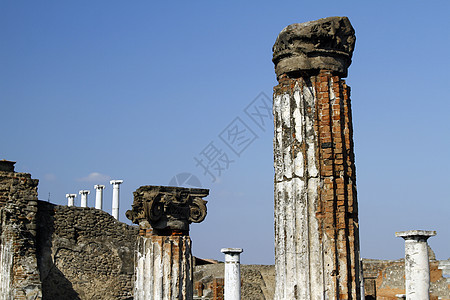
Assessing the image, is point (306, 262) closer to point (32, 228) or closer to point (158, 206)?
point (158, 206)

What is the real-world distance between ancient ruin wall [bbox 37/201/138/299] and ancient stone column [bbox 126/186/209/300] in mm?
8507

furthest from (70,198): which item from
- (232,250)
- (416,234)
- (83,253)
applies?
(416,234)

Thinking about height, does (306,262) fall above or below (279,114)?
below

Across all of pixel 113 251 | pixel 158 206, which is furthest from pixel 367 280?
pixel 158 206

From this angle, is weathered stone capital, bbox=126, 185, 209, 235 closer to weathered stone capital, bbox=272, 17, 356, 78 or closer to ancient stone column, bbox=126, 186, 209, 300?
ancient stone column, bbox=126, 186, 209, 300

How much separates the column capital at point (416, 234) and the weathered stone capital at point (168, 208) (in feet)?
11.8

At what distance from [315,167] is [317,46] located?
1.24m

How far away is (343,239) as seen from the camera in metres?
5.85

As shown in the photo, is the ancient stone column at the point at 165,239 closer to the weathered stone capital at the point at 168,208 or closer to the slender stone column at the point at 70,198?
the weathered stone capital at the point at 168,208

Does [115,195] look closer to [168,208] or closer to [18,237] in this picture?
[18,237]

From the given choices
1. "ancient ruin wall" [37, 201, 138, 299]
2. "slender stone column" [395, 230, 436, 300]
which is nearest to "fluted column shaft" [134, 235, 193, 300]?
"slender stone column" [395, 230, 436, 300]

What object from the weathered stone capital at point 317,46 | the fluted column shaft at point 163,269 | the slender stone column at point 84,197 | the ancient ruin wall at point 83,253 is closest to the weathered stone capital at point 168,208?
the fluted column shaft at point 163,269

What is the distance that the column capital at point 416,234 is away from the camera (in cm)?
1030

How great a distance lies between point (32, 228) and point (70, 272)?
2.21 meters
